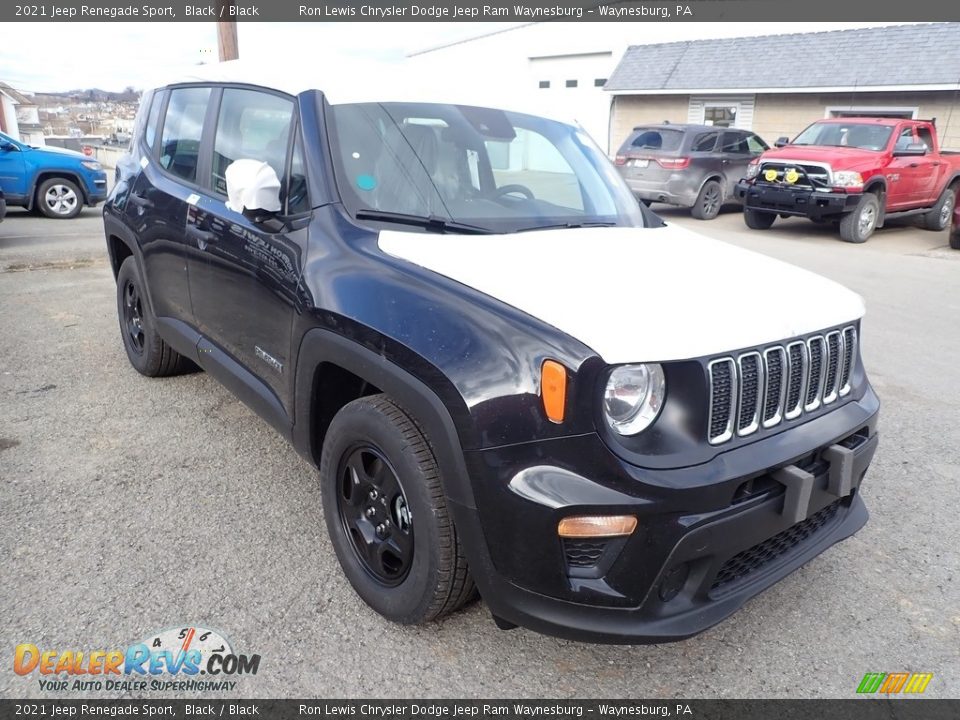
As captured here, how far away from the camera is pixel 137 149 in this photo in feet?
15.3

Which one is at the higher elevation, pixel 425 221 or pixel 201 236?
pixel 425 221

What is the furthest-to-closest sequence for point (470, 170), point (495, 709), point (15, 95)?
point (15, 95)
point (470, 170)
point (495, 709)

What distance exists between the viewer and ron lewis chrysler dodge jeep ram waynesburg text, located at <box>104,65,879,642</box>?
6.81ft

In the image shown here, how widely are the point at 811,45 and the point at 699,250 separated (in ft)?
68.7

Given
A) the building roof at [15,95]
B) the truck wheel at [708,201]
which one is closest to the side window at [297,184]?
the truck wheel at [708,201]

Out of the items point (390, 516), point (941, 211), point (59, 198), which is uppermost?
point (390, 516)

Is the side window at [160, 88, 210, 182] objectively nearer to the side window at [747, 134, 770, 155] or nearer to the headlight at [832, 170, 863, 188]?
the headlight at [832, 170, 863, 188]

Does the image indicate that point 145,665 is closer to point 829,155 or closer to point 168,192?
point 168,192

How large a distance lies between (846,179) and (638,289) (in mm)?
11388

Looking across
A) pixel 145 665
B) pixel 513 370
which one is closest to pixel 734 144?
pixel 513 370

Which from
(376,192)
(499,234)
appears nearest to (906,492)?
(499,234)

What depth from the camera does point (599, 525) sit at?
205 centimetres

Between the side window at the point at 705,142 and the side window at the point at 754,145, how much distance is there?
4.78 ft

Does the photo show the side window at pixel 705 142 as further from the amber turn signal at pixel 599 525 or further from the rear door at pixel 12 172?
the amber turn signal at pixel 599 525
